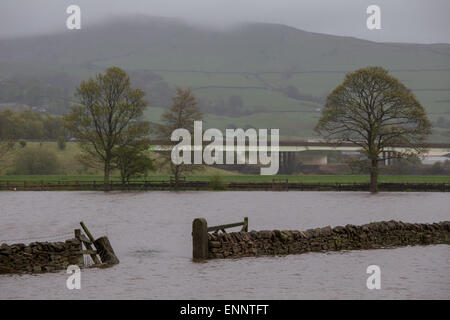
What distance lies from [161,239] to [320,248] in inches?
438

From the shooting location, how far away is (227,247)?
31.0 metres

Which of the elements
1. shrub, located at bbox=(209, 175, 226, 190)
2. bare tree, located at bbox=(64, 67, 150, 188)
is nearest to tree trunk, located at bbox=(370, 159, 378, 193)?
shrub, located at bbox=(209, 175, 226, 190)

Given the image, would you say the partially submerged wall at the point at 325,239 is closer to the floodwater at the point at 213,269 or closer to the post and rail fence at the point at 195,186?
the floodwater at the point at 213,269

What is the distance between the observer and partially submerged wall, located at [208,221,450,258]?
31.3 meters

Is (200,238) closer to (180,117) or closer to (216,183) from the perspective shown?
(180,117)

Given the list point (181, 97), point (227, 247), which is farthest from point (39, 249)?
point (181, 97)

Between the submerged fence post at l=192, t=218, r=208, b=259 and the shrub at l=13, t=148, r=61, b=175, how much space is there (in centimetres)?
10299

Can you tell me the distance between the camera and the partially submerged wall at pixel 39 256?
26.9m

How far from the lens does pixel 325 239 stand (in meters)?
34.0

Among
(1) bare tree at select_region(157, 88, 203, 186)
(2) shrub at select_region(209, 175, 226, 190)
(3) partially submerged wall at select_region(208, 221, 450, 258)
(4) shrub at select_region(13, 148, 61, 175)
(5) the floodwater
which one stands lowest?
(5) the floodwater

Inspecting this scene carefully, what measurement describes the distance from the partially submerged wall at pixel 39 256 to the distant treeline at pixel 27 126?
10356cm

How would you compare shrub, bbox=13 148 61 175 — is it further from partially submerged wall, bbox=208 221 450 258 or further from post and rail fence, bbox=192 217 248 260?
post and rail fence, bbox=192 217 248 260

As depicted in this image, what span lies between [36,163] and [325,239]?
102927 millimetres

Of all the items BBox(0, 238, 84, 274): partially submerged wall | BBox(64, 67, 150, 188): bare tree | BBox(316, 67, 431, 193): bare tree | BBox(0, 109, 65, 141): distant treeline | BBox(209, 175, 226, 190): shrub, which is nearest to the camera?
BBox(0, 238, 84, 274): partially submerged wall
